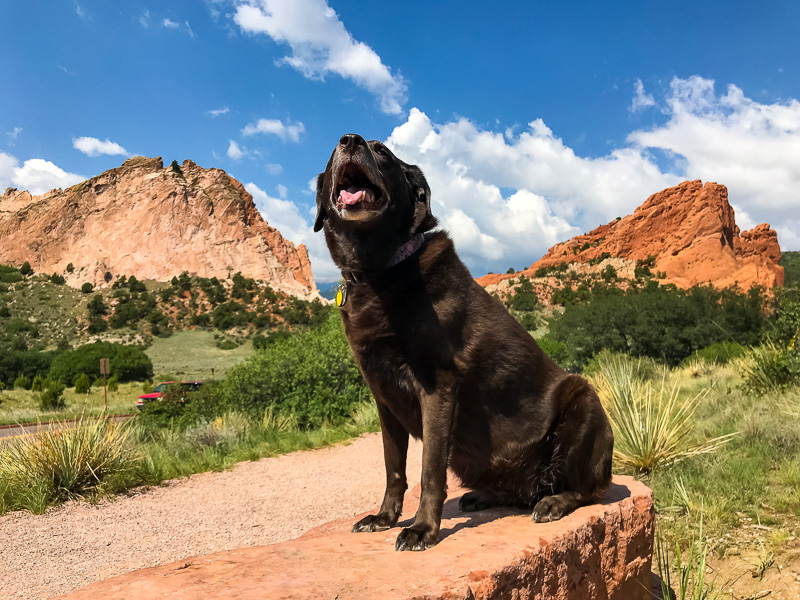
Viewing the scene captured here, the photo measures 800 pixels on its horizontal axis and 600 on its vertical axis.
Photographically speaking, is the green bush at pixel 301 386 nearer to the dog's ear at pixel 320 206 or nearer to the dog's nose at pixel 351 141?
the dog's ear at pixel 320 206

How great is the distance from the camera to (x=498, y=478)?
294cm

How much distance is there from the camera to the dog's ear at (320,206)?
2.87 metres

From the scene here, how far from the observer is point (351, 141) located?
8.28 feet

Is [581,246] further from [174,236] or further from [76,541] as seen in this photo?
[76,541]

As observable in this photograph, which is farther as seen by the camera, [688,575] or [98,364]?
[98,364]

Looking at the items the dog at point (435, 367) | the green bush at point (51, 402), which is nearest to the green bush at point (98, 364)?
the green bush at point (51, 402)

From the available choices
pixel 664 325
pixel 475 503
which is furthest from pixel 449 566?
pixel 664 325

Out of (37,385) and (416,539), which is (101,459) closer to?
(416,539)

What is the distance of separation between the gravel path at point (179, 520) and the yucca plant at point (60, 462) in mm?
353

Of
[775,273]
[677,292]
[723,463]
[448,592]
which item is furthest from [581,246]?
[448,592]

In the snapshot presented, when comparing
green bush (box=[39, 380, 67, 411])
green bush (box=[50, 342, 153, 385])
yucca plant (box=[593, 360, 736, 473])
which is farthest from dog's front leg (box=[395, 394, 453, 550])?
green bush (box=[50, 342, 153, 385])

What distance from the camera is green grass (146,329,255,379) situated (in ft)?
163

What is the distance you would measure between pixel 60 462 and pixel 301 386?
583 cm

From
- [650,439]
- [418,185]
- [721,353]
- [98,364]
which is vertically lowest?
[650,439]
